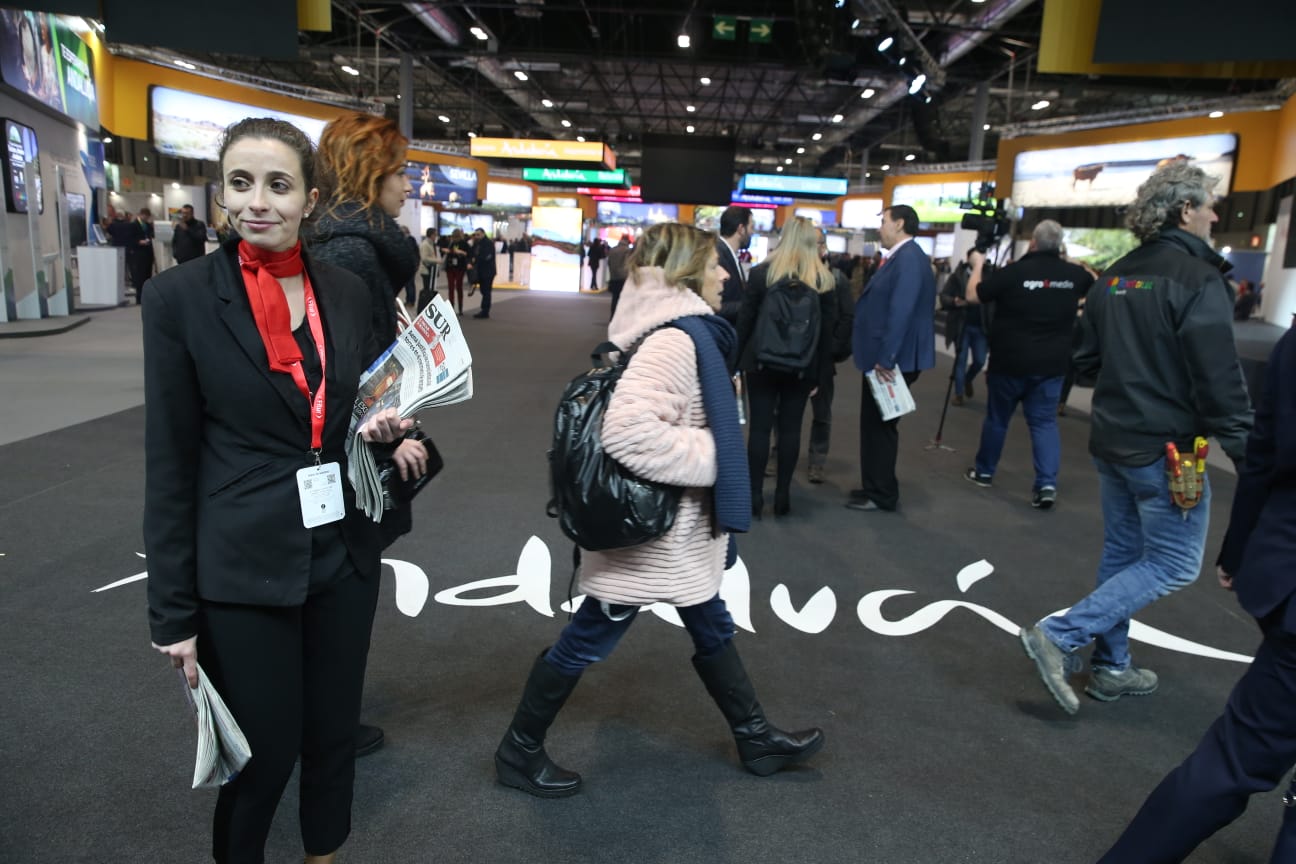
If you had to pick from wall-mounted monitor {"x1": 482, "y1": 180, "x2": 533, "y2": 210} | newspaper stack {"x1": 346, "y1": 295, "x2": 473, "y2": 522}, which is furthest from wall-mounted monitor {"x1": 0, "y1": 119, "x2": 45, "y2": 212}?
wall-mounted monitor {"x1": 482, "y1": 180, "x2": 533, "y2": 210}

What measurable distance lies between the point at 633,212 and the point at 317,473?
1516 inches

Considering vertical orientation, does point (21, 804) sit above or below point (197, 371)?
below

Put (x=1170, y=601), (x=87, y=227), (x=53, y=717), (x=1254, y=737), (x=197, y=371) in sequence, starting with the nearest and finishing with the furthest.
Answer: (x=197, y=371), (x=1254, y=737), (x=53, y=717), (x=1170, y=601), (x=87, y=227)

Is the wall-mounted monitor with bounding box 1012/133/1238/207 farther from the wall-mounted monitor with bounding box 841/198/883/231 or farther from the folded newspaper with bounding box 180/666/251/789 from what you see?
the folded newspaper with bounding box 180/666/251/789

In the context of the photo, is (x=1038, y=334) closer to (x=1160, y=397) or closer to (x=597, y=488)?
(x=1160, y=397)

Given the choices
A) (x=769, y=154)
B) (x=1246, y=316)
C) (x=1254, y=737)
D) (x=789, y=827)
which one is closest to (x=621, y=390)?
(x=789, y=827)

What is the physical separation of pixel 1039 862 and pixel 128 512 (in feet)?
13.7

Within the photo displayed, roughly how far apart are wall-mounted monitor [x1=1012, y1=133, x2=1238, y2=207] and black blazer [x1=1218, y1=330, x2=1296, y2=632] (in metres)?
14.6

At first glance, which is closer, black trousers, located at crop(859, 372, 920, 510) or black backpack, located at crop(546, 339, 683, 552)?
black backpack, located at crop(546, 339, 683, 552)

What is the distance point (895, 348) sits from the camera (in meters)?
4.96

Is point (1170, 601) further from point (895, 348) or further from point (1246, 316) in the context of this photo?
point (1246, 316)

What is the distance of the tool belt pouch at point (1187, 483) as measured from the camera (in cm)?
272

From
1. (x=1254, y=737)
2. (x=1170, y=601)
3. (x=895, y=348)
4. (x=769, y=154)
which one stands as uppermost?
(x=769, y=154)

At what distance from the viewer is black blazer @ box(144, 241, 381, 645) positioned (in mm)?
1447
